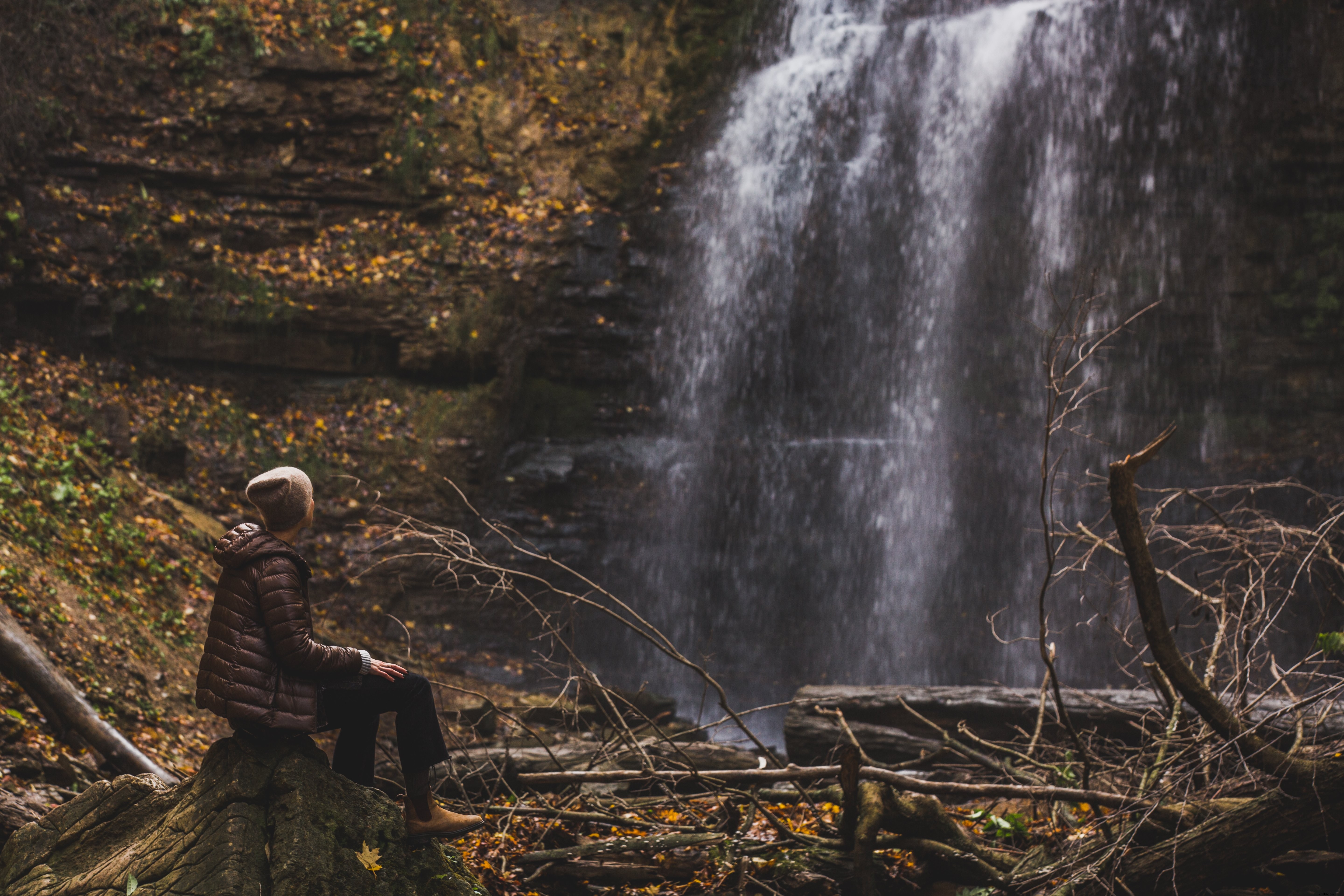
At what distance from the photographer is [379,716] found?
310cm

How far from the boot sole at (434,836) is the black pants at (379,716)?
7.9 inches

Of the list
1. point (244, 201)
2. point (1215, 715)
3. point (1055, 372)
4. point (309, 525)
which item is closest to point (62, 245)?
point (244, 201)

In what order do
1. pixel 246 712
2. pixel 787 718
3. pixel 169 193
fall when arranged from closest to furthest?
pixel 246 712, pixel 787 718, pixel 169 193

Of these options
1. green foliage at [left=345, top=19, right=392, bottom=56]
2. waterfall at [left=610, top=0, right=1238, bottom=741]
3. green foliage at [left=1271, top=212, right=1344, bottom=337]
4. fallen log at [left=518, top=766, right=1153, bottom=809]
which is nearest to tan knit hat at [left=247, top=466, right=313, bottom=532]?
fallen log at [left=518, top=766, right=1153, bottom=809]

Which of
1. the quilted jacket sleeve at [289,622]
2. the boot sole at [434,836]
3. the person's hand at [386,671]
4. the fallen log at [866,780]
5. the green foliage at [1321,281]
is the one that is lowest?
the fallen log at [866,780]

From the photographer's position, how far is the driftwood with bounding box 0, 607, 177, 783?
4.46 metres

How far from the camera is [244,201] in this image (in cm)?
1116

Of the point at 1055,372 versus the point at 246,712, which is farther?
the point at 1055,372

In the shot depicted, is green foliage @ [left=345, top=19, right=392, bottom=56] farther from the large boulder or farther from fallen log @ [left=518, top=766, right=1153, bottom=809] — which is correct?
the large boulder

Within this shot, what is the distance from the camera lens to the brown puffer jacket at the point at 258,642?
274 centimetres

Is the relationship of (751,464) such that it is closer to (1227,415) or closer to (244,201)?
(1227,415)

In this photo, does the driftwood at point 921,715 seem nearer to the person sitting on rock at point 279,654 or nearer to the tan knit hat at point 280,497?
the person sitting on rock at point 279,654

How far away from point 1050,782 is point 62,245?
11127 millimetres

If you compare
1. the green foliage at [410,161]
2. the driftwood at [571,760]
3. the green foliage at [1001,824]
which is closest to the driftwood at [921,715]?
the driftwood at [571,760]
